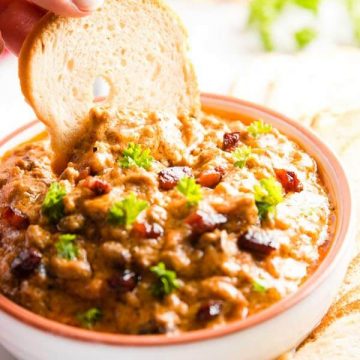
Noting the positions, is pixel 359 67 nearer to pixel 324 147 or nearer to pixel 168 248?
pixel 324 147

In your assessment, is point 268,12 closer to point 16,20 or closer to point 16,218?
point 16,20

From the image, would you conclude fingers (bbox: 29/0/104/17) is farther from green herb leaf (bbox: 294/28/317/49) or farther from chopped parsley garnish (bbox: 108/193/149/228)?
green herb leaf (bbox: 294/28/317/49)

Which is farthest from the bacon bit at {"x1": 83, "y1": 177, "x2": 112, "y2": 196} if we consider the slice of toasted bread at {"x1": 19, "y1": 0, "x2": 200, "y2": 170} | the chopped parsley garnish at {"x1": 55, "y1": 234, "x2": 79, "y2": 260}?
the slice of toasted bread at {"x1": 19, "y1": 0, "x2": 200, "y2": 170}

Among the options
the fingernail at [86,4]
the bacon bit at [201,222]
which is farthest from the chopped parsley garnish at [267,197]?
the fingernail at [86,4]

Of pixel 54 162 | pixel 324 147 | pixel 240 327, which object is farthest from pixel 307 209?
pixel 54 162

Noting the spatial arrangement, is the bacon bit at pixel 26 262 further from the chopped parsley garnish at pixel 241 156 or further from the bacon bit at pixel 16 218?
the chopped parsley garnish at pixel 241 156

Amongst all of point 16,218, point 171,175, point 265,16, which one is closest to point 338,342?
point 171,175
